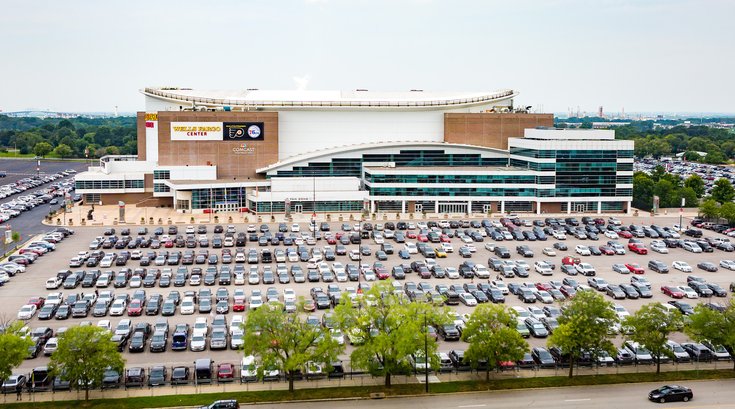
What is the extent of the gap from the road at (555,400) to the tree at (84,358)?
22.5ft

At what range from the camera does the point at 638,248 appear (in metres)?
60.1

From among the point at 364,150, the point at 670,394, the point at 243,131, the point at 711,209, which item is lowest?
the point at 670,394

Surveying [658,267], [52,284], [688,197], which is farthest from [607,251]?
[52,284]

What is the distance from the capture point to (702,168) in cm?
14462

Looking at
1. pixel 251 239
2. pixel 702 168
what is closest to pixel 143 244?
pixel 251 239

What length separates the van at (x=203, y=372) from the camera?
3198 centimetres

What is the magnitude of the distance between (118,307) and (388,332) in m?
18.9

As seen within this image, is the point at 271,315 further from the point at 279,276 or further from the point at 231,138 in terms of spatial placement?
the point at 231,138

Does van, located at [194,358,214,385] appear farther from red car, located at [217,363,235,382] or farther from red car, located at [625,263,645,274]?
red car, located at [625,263,645,274]

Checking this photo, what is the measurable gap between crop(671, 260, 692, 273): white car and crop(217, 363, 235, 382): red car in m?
36.5

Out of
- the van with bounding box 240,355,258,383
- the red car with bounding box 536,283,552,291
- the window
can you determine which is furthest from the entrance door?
the van with bounding box 240,355,258,383

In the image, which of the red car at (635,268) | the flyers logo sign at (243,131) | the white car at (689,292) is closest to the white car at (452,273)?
the red car at (635,268)

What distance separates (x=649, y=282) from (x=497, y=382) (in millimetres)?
22620

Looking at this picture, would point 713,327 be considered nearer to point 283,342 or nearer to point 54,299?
point 283,342
